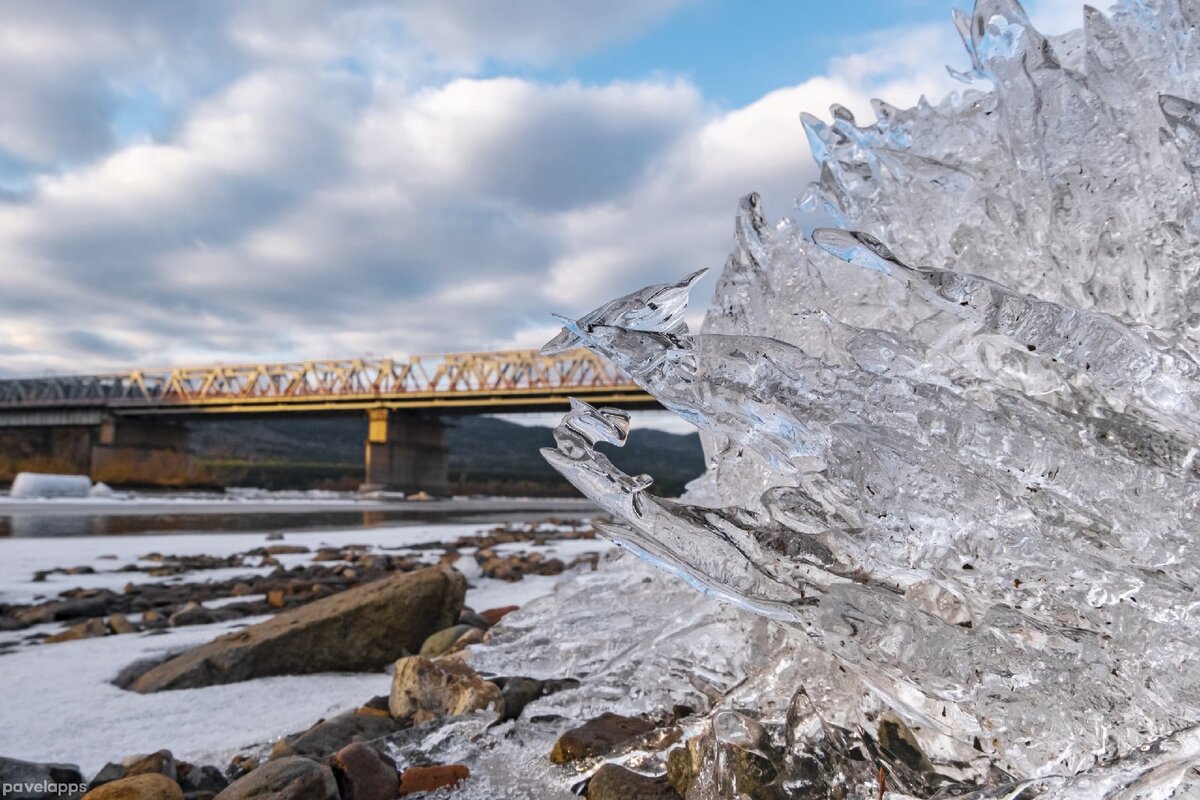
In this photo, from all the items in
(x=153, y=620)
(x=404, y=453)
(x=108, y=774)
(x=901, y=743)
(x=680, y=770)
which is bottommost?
(x=153, y=620)

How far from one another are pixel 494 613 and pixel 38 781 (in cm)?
241

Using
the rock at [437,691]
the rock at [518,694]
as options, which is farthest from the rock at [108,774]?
the rock at [518,694]

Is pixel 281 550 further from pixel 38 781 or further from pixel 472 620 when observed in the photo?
pixel 38 781

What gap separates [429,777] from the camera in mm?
1834

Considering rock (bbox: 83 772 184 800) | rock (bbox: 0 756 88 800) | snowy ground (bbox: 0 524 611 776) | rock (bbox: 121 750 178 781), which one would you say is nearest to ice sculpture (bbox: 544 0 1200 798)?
rock (bbox: 83 772 184 800)

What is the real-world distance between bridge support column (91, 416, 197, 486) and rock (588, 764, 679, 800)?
43.8 m

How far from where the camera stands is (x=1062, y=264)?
142 centimetres

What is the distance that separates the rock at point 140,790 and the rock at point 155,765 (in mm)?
207

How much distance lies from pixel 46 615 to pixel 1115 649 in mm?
5704

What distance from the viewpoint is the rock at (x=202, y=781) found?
2014 mm

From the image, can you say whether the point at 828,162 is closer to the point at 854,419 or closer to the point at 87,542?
the point at 854,419

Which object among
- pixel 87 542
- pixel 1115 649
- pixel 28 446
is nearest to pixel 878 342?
pixel 1115 649

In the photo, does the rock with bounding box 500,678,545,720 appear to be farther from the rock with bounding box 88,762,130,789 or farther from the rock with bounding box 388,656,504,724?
the rock with bounding box 88,762,130,789

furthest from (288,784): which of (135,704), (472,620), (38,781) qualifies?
(472,620)
